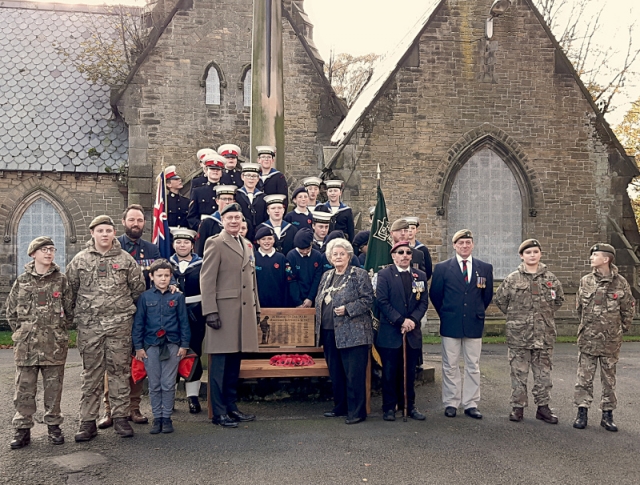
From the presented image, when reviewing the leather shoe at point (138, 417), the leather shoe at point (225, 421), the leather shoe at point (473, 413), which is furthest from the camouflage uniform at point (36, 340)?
the leather shoe at point (473, 413)

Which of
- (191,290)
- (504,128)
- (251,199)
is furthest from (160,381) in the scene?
(504,128)

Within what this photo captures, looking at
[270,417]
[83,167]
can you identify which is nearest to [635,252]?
[270,417]

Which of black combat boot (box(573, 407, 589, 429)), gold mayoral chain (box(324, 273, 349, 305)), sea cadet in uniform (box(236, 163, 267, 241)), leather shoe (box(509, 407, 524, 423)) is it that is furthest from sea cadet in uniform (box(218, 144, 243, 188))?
black combat boot (box(573, 407, 589, 429))

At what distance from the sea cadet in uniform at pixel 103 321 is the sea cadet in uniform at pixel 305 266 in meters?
2.17

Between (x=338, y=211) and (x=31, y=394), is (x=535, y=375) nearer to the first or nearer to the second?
(x=338, y=211)

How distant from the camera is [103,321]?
6918 millimetres

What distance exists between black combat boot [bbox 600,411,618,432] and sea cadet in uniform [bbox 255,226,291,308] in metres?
3.89

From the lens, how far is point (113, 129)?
69.7 ft

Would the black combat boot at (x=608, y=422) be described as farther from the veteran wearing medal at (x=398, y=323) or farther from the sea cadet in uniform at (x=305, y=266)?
the sea cadet in uniform at (x=305, y=266)

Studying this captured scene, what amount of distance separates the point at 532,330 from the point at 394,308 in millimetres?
1540

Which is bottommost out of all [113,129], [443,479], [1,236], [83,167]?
[443,479]

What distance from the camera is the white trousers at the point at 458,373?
7.86 meters

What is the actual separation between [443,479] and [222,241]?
3.30 m

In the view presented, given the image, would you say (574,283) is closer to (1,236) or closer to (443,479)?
(443,479)
